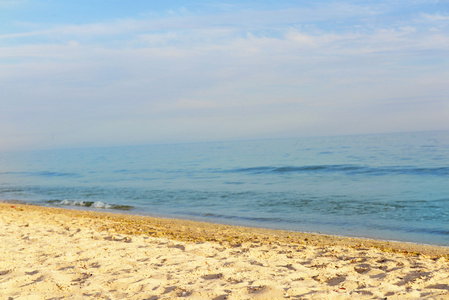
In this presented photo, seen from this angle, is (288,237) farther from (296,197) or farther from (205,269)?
(296,197)

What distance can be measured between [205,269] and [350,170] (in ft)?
71.6

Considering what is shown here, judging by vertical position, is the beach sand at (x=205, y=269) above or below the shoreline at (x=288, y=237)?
above

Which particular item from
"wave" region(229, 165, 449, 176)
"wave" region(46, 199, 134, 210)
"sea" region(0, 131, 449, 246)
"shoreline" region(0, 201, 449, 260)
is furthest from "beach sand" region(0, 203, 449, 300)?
"wave" region(229, 165, 449, 176)

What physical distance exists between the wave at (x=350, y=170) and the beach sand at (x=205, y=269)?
1595 centimetres

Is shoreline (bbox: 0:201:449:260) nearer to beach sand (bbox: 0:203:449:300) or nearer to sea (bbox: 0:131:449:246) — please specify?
beach sand (bbox: 0:203:449:300)

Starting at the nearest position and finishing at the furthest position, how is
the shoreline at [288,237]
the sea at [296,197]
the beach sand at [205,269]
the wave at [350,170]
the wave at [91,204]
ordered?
the beach sand at [205,269], the shoreline at [288,237], the sea at [296,197], the wave at [91,204], the wave at [350,170]

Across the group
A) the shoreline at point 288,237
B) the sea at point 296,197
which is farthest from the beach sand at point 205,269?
the sea at point 296,197

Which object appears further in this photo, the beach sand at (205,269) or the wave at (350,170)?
the wave at (350,170)

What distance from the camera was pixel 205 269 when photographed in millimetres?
5457

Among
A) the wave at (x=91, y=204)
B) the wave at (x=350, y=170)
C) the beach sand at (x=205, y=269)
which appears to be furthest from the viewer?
the wave at (x=350, y=170)

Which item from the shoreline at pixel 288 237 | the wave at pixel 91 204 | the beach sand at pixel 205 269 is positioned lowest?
the wave at pixel 91 204

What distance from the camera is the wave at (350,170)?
2269cm

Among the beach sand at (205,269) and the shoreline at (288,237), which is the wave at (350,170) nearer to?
the shoreline at (288,237)

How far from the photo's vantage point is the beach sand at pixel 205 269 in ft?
14.8
